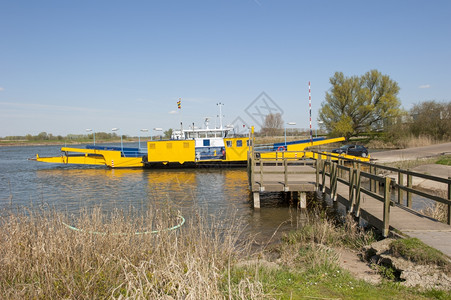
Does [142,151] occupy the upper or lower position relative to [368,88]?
lower

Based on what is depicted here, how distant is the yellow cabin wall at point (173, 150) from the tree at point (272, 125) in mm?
29574

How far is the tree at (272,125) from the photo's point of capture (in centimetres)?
5980

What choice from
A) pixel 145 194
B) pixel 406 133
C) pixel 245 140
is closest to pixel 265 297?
pixel 145 194

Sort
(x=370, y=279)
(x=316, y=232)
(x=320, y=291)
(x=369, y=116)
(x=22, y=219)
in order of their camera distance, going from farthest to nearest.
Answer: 1. (x=369, y=116)
2. (x=316, y=232)
3. (x=22, y=219)
4. (x=370, y=279)
5. (x=320, y=291)

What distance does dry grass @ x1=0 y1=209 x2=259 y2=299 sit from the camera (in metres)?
3.93

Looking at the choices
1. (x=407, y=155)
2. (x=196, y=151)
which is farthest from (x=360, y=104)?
(x=196, y=151)

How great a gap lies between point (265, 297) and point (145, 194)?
13.7m

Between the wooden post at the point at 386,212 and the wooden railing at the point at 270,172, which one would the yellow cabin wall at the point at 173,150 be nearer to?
the wooden railing at the point at 270,172

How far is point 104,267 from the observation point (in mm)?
4672

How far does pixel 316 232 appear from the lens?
26.6ft

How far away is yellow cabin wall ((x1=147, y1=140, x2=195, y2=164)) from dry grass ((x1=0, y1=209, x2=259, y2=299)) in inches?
889

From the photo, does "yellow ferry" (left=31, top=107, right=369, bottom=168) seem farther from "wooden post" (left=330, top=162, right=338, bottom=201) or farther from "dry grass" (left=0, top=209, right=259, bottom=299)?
"dry grass" (left=0, top=209, right=259, bottom=299)

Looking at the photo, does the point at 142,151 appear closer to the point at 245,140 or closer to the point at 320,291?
the point at 245,140

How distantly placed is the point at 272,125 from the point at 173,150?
37665 mm
